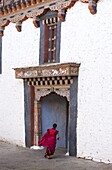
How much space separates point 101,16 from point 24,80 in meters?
3.65

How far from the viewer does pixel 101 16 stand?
28.6ft

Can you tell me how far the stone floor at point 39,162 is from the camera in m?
Result: 8.22

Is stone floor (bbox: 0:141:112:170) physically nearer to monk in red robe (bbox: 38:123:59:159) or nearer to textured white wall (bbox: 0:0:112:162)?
monk in red robe (bbox: 38:123:59:159)

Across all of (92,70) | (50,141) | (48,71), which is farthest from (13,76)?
(92,70)

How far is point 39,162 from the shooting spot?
8914 mm

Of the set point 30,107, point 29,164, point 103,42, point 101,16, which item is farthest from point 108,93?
point 30,107

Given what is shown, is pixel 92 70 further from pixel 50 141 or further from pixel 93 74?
pixel 50 141

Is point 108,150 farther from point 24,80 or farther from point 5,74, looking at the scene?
point 5,74

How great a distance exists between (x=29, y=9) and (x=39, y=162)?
4.84 meters

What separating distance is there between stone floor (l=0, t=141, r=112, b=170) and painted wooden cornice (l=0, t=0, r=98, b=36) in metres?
3.71

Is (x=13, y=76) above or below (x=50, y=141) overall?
above

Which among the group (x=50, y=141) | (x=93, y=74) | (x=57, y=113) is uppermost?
(x=93, y=74)

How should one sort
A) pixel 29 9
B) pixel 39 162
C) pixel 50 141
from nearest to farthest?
pixel 39 162 → pixel 50 141 → pixel 29 9

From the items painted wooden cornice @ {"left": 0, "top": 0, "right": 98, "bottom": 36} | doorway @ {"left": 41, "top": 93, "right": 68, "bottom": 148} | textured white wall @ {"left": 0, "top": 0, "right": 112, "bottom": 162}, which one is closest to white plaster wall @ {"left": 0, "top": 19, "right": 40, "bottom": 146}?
painted wooden cornice @ {"left": 0, "top": 0, "right": 98, "bottom": 36}
